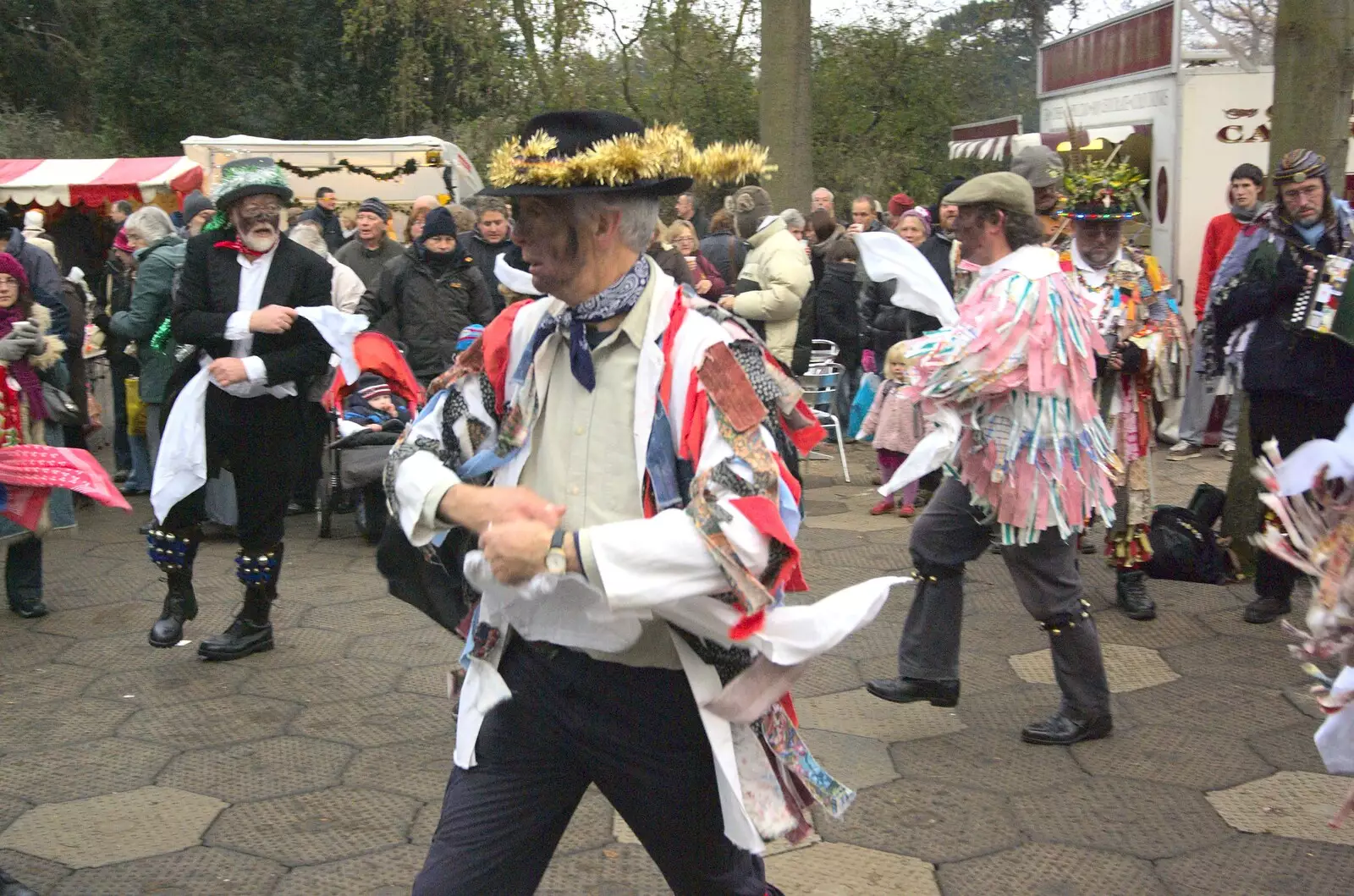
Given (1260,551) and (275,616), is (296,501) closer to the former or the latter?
(275,616)

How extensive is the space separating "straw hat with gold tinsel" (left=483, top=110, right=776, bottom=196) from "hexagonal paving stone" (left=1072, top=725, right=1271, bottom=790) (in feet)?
9.33

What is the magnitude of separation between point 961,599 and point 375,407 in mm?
2940

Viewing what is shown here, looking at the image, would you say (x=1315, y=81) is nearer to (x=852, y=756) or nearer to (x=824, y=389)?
(x=852, y=756)

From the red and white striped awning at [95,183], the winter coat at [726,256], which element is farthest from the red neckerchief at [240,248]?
the red and white striped awning at [95,183]

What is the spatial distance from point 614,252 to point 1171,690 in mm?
3610

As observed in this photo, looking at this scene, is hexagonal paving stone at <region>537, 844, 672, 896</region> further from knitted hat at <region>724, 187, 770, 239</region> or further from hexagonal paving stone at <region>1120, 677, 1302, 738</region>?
knitted hat at <region>724, 187, 770, 239</region>

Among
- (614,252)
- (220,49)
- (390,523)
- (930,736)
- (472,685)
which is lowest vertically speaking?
(930,736)

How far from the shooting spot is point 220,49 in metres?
27.1

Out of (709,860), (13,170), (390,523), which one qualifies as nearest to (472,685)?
(390,523)

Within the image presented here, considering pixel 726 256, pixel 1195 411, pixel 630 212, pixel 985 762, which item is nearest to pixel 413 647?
pixel 985 762

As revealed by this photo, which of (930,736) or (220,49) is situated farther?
(220,49)

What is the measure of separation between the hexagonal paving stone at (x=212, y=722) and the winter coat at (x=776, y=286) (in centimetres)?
464

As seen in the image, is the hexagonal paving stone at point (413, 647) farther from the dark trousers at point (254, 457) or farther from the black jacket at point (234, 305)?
the black jacket at point (234, 305)

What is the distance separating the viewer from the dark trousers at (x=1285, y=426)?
579 centimetres
